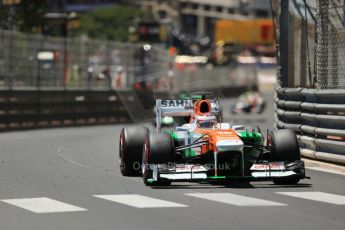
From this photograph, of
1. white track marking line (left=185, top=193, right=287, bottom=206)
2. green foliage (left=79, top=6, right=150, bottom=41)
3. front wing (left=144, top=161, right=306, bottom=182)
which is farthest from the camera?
green foliage (left=79, top=6, right=150, bottom=41)

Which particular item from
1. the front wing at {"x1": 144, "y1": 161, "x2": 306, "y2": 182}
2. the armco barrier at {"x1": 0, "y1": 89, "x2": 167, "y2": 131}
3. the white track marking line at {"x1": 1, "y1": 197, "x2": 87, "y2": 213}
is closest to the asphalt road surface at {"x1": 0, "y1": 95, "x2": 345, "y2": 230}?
the white track marking line at {"x1": 1, "y1": 197, "x2": 87, "y2": 213}

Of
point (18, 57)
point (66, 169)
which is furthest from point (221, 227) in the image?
point (18, 57)

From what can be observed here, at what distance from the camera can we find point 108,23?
408 ft

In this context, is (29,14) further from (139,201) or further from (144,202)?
(144,202)

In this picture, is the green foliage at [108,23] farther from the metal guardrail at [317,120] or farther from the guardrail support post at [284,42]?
the metal guardrail at [317,120]

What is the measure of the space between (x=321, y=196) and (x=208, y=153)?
1.64 m

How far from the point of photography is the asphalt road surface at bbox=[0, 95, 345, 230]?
385 inches

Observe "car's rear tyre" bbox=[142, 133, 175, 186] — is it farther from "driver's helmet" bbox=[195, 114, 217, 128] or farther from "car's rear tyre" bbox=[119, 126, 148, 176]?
"car's rear tyre" bbox=[119, 126, 148, 176]

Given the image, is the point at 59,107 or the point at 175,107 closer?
the point at 175,107

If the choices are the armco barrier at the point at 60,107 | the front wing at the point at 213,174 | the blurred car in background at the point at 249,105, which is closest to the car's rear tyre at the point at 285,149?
the front wing at the point at 213,174

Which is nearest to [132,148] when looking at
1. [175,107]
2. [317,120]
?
[175,107]

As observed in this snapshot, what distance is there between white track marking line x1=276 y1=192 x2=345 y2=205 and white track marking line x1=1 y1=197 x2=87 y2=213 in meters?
2.64

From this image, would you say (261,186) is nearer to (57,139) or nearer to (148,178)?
(148,178)

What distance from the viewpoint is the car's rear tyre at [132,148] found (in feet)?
47.3
